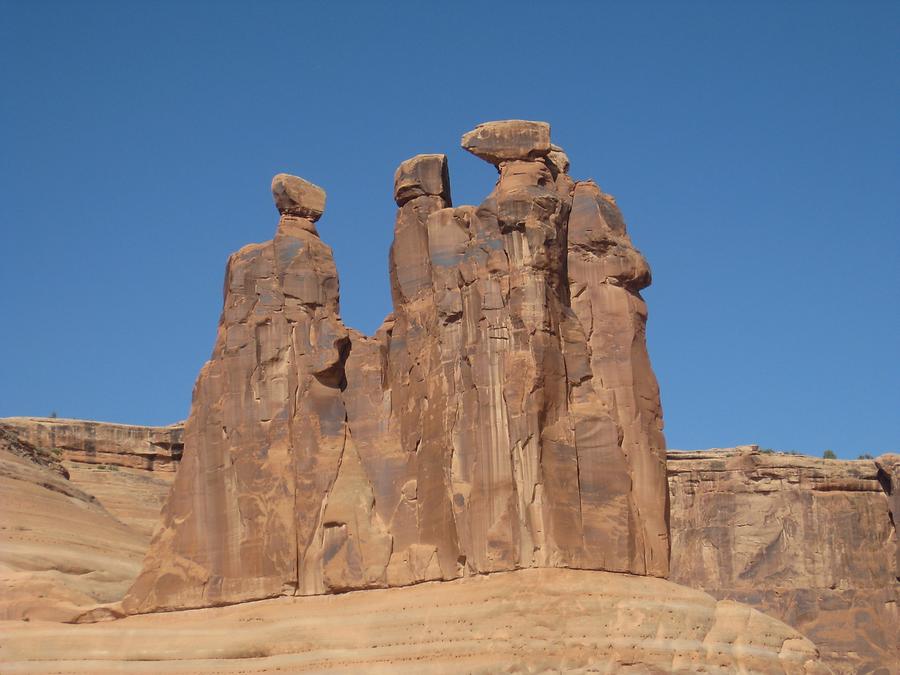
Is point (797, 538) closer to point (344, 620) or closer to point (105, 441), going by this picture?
point (105, 441)

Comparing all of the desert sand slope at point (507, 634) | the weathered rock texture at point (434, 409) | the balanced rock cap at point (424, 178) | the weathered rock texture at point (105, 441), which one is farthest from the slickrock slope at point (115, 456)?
the balanced rock cap at point (424, 178)

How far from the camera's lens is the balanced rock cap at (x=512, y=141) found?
50312mm

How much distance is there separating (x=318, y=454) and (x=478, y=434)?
6868 mm

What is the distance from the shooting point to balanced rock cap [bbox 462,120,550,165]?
50312 millimetres

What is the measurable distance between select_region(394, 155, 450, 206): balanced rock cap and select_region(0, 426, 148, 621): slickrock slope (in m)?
15.6

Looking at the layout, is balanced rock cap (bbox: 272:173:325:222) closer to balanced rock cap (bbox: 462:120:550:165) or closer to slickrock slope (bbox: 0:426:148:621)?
balanced rock cap (bbox: 462:120:550:165)

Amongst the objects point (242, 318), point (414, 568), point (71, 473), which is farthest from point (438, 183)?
point (71, 473)

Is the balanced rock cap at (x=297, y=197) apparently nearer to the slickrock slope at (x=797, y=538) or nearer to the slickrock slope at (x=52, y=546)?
the slickrock slope at (x=52, y=546)

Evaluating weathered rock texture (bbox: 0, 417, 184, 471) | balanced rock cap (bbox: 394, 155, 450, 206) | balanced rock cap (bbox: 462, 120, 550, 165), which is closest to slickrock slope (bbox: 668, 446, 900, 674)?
weathered rock texture (bbox: 0, 417, 184, 471)

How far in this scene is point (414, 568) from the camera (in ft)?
161

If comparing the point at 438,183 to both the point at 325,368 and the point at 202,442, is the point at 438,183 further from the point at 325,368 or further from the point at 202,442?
the point at 202,442

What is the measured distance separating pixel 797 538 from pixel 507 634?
41070mm

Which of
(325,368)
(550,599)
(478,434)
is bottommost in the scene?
(550,599)

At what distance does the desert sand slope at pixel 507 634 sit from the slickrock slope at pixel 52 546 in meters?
3.80
